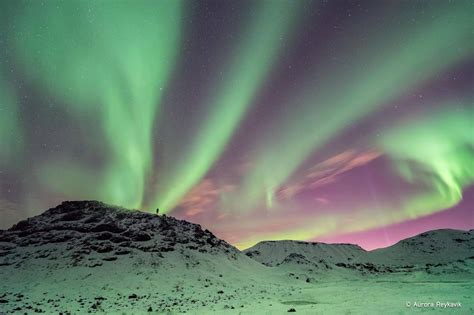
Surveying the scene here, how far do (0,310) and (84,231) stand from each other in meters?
38.6

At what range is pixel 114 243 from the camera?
2347 inches

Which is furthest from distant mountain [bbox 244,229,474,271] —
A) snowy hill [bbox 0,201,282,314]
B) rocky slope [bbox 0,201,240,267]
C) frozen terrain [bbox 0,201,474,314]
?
snowy hill [bbox 0,201,282,314]

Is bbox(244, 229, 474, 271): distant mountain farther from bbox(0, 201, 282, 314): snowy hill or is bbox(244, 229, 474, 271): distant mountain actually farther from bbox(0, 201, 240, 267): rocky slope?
bbox(0, 201, 282, 314): snowy hill

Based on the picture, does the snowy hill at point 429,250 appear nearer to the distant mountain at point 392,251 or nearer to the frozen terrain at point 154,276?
the distant mountain at point 392,251

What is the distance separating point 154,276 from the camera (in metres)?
47.5

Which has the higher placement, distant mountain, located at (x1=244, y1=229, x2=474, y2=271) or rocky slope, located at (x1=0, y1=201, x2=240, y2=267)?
distant mountain, located at (x1=244, y1=229, x2=474, y2=271)

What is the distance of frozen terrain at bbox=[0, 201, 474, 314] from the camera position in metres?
27.1

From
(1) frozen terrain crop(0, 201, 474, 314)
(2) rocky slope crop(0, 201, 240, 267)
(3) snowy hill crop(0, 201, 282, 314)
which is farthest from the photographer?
(2) rocky slope crop(0, 201, 240, 267)

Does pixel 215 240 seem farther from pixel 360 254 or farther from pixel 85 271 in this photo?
pixel 360 254

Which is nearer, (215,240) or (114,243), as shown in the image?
(114,243)

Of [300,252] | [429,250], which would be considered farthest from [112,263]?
[429,250]

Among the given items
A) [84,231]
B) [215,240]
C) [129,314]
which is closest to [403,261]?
[215,240]

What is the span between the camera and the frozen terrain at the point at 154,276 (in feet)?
89.0

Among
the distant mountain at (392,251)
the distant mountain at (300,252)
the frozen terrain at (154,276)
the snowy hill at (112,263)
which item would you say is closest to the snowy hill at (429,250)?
the distant mountain at (392,251)
